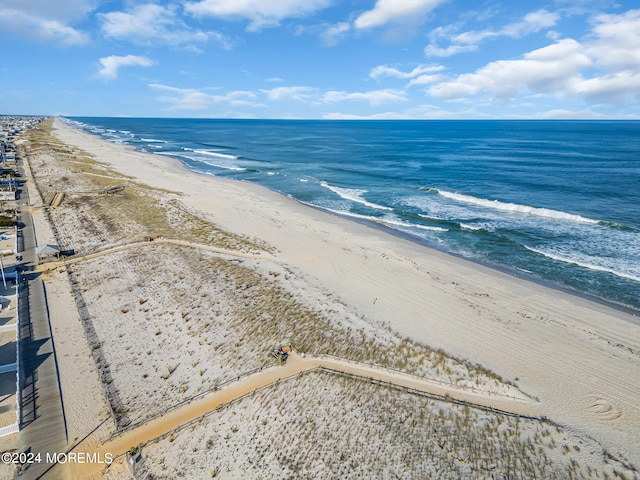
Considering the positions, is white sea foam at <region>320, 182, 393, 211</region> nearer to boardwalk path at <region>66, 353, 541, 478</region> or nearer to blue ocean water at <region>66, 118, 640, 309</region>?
blue ocean water at <region>66, 118, 640, 309</region>

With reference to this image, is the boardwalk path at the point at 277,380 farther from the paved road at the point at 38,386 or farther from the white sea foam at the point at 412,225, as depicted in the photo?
the white sea foam at the point at 412,225

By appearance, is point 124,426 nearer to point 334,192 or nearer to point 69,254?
point 69,254

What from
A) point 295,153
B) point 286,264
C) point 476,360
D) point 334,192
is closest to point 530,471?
point 476,360

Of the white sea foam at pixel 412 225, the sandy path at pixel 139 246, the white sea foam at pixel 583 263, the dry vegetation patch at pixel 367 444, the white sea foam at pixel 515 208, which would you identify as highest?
the white sea foam at pixel 515 208

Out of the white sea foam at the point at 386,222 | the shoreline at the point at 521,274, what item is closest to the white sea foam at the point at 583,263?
the shoreline at the point at 521,274

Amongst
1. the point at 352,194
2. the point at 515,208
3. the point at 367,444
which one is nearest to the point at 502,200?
the point at 515,208
